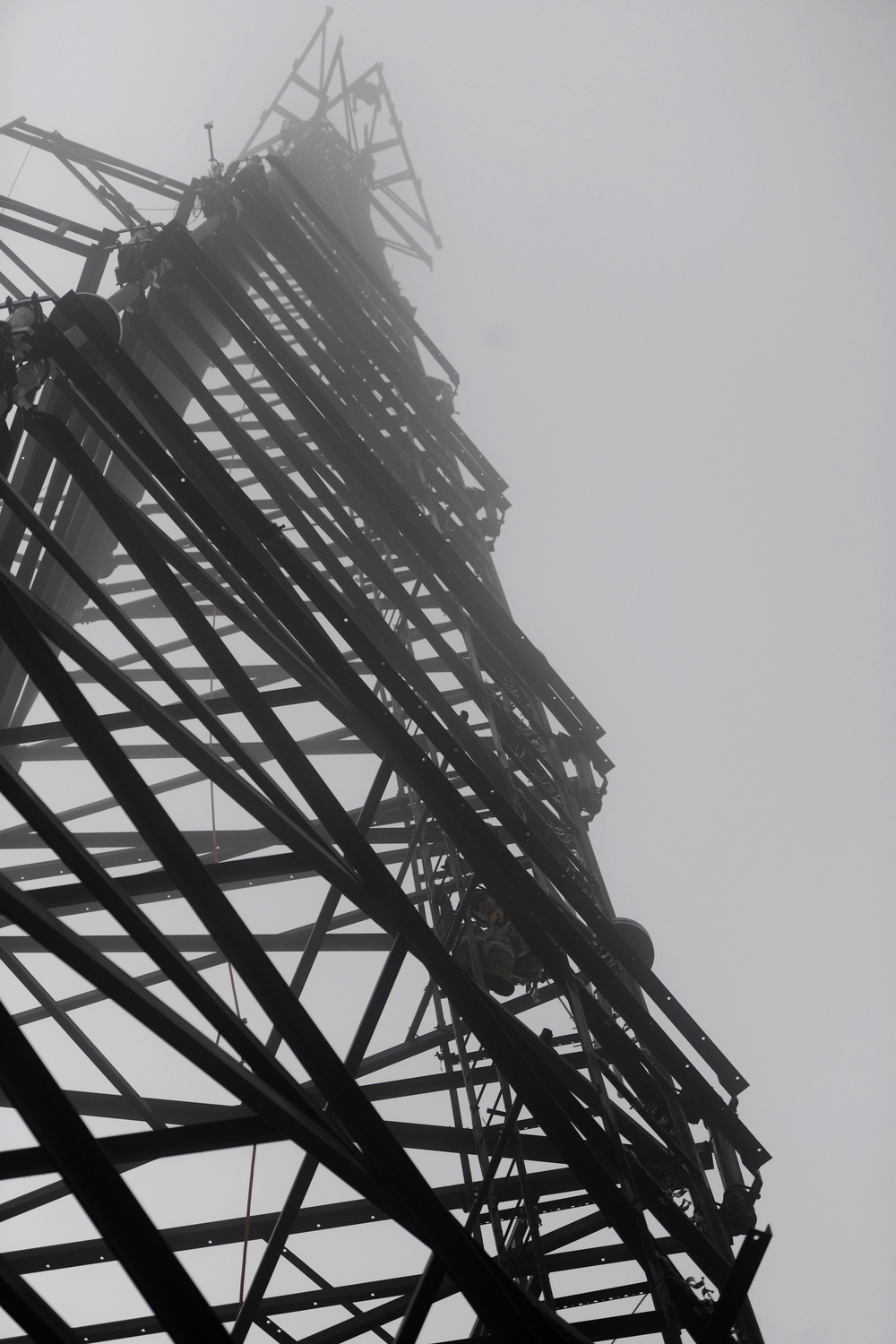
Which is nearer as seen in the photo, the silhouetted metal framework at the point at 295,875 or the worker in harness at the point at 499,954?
the silhouetted metal framework at the point at 295,875

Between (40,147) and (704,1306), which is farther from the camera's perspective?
(40,147)

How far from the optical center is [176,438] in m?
5.01

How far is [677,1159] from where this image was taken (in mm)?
5562

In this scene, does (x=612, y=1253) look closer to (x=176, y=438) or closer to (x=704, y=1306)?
(x=704, y=1306)

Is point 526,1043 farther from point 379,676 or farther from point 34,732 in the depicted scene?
point 34,732

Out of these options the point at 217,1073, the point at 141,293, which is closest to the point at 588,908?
the point at 217,1073

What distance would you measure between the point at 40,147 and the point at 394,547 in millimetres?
6676

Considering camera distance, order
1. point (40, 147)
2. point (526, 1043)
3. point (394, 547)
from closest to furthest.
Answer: point (526, 1043) → point (394, 547) → point (40, 147)

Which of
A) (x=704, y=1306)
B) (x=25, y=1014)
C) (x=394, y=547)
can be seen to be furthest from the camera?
(x=394, y=547)

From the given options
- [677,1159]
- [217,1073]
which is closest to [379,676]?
[217,1073]

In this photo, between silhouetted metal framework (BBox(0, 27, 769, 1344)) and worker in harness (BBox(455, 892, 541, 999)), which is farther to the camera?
worker in harness (BBox(455, 892, 541, 999))

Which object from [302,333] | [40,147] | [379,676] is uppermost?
[40,147]

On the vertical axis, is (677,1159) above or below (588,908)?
below

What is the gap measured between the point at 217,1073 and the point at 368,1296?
386 cm
